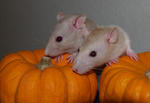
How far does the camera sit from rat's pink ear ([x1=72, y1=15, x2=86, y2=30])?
81.0 inches

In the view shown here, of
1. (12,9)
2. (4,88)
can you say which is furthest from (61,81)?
(12,9)

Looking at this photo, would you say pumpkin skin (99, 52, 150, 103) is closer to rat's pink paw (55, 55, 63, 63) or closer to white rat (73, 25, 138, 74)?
white rat (73, 25, 138, 74)

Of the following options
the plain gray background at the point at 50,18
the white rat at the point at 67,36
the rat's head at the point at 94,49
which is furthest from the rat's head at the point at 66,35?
the plain gray background at the point at 50,18

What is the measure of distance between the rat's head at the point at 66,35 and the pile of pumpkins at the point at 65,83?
205mm

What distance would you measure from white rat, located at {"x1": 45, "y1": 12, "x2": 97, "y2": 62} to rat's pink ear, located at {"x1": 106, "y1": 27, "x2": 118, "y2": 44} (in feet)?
0.85

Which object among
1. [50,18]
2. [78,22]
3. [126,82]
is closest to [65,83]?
[126,82]

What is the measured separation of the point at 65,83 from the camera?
1.75m

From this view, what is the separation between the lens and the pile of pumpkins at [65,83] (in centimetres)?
163

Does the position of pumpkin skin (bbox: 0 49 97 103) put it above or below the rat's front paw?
below

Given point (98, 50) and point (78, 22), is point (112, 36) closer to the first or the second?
point (98, 50)

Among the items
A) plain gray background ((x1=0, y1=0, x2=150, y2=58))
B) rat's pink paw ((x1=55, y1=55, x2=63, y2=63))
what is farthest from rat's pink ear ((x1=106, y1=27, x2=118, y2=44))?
plain gray background ((x1=0, y1=0, x2=150, y2=58))

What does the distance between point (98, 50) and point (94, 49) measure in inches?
1.5

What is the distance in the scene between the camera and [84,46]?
1875mm

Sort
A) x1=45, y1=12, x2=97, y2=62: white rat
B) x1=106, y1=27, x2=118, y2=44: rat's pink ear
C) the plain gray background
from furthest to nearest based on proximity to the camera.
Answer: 1. the plain gray background
2. x1=45, y1=12, x2=97, y2=62: white rat
3. x1=106, y1=27, x2=118, y2=44: rat's pink ear
